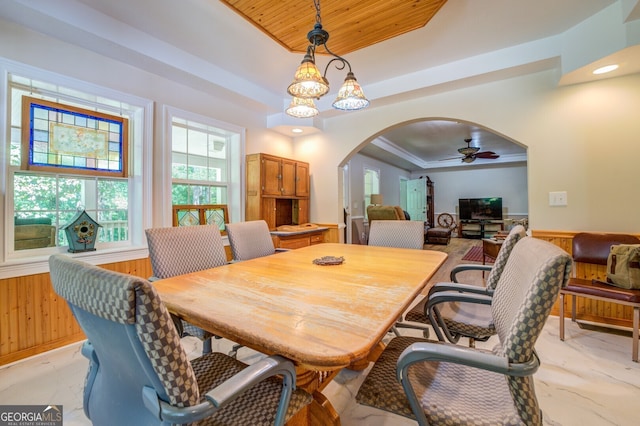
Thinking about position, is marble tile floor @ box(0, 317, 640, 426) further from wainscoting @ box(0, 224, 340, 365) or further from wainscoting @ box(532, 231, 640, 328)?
wainscoting @ box(532, 231, 640, 328)

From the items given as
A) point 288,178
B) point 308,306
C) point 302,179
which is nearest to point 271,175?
point 288,178

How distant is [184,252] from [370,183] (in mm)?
6309

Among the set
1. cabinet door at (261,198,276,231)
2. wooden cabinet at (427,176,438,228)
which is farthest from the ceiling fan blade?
cabinet door at (261,198,276,231)

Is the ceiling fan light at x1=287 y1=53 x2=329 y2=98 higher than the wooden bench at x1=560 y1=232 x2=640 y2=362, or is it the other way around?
the ceiling fan light at x1=287 y1=53 x2=329 y2=98

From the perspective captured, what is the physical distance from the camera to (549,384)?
1748 millimetres

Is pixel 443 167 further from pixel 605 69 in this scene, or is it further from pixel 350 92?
pixel 350 92

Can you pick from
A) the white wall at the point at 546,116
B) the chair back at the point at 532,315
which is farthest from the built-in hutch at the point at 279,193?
the chair back at the point at 532,315

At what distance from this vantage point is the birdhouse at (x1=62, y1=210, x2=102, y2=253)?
2254 millimetres

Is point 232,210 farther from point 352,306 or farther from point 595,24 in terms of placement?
point 595,24

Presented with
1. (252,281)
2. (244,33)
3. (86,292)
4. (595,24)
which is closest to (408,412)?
(252,281)

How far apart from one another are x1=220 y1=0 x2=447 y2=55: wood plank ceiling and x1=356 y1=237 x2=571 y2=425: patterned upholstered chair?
180cm

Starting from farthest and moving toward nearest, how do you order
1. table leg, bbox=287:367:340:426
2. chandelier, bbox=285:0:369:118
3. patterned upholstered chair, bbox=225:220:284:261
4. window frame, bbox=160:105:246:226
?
window frame, bbox=160:105:246:226, patterned upholstered chair, bbox=225:220:284:261, chandelier, bbox=285:0:369:118, table leg, bbox=287:367:340:426

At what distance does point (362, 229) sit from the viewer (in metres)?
7.00

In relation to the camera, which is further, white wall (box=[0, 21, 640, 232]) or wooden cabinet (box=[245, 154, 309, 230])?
wooden cabinet (box=[245, 154, 309, 230])
